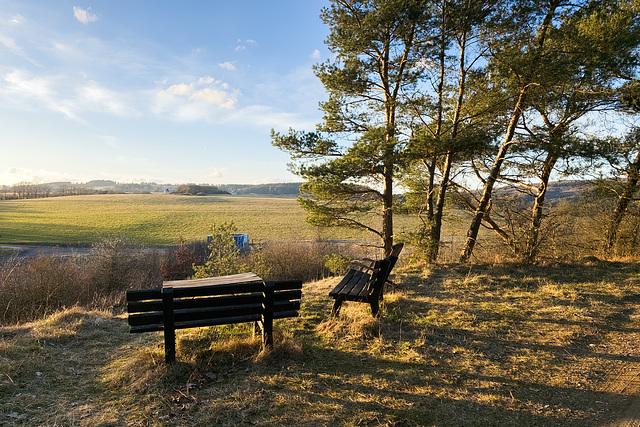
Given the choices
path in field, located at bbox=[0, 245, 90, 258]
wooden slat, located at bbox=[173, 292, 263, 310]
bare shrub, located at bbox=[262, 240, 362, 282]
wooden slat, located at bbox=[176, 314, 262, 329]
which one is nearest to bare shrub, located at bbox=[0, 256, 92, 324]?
bare shrub, located at bbox=[262, 240, 362, 282]

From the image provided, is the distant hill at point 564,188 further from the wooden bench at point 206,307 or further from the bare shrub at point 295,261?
the wooden bench at point 206,307

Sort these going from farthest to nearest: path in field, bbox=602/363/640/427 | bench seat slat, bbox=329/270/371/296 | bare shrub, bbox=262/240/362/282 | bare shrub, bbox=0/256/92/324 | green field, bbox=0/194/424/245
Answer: green field, bbox=0/194/424/245 → bare shrub, bbox=262/240/362/282 → bare shrub, bbox=0/256/92/324 → bench seat slat, bbox=329/270/371/296 → path in field, bbox=602/363/640/427

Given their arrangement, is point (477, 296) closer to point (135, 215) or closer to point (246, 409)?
point (246, 409)

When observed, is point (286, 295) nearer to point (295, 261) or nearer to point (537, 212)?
point (537, 212)

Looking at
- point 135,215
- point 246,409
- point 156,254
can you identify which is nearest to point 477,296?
point 246,409

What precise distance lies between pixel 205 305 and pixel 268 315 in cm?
87

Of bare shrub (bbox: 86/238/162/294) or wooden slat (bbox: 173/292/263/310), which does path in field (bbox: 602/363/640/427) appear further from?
bare shrub (bbox: 86/238/162/294)

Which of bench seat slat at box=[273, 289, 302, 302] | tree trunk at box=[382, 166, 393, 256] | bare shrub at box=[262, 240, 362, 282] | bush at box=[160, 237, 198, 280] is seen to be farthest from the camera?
bare shrub at box=[262, 240, 362, 282]

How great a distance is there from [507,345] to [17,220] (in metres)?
54.5

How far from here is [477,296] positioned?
26.8 ft

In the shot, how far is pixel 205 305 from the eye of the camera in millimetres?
4582

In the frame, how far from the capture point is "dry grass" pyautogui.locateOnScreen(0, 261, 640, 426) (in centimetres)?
368

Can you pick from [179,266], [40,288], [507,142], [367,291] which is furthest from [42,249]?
[507,142]

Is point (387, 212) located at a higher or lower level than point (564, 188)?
lower
